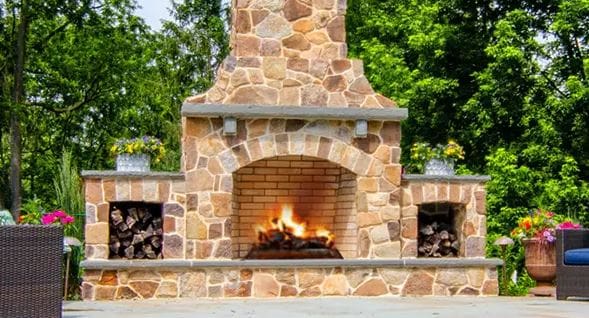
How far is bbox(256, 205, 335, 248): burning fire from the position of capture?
36.6 ft

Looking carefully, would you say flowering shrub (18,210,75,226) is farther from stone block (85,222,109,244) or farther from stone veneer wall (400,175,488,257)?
stone veneer wall (400,175,488,257)

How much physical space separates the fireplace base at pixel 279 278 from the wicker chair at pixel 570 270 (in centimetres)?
157

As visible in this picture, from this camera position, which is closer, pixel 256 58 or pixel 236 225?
pixel 256 58

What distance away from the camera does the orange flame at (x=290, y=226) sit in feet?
36.8

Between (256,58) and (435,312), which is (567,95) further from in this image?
(435,312)

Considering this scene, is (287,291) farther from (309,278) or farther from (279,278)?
(309,278)

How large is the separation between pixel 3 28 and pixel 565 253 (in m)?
13.3

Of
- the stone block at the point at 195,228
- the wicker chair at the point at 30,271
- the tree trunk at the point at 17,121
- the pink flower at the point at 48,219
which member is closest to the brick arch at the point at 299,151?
the stone block at the point at 195,228

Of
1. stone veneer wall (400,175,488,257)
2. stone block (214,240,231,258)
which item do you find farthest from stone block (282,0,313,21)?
stone block (214,240,231,258)

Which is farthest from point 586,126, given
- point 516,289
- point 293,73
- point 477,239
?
point 293,73

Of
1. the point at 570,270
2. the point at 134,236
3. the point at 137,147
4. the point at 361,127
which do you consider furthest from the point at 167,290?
the point at 570,270

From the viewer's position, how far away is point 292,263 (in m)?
10.1

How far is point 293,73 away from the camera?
1044 centimetres

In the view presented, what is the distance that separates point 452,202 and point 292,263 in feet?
6.49
